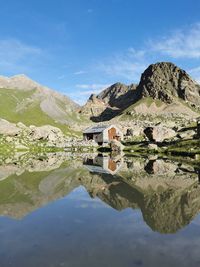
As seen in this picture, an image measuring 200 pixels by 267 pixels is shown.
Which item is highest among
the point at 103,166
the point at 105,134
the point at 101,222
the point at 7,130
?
the point at 7,130

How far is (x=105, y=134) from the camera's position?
135250mm

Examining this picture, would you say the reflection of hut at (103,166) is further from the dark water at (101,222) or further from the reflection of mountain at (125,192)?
the dark water at (101,222)

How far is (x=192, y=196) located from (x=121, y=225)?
9916mm

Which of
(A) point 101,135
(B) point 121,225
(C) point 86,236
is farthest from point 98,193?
(A) point 101,135

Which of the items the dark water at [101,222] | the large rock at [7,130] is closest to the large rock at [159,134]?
the large rock at [7,130]

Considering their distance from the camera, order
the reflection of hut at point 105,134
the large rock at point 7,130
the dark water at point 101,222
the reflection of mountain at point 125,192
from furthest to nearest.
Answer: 1. the reflection of hut at point 105,134
2. the large rock at point 7,130
3. the reflection of mountain at point 125,192
4. the dark water at point 101,222

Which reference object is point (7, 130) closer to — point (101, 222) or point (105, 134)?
point (105, 134)

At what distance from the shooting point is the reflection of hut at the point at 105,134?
134750 mm

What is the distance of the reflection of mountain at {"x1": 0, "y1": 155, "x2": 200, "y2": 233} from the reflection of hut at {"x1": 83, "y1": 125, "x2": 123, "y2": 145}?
85.4 metres

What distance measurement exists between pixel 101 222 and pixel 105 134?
373 feet

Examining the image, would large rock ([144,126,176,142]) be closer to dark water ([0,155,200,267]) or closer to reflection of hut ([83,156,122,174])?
reflection of hut ([83,156,122,174])

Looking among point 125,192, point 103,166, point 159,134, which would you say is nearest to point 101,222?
point 125,192

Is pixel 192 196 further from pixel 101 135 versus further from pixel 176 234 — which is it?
pixel 101 135

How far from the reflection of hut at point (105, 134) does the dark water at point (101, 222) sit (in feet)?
310
